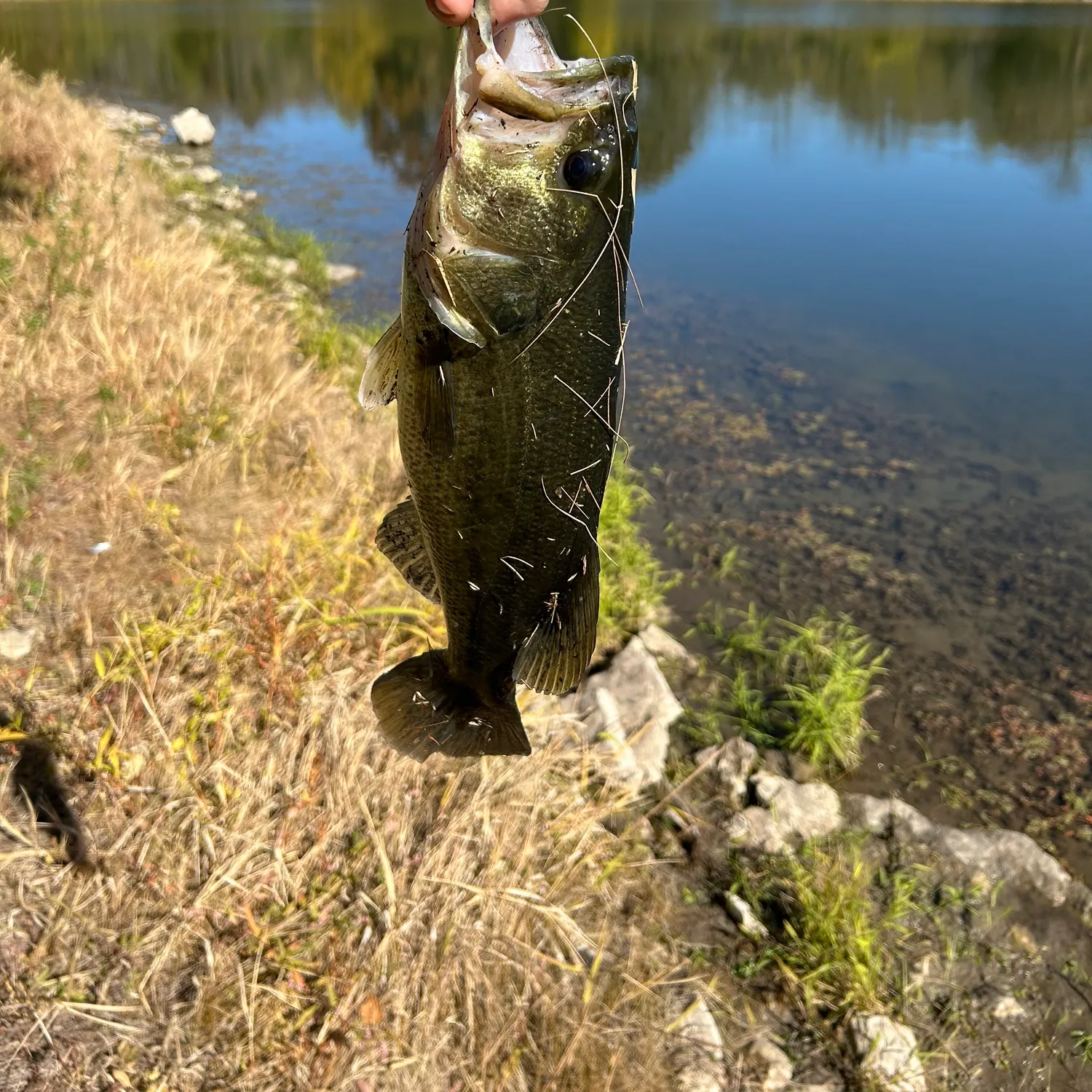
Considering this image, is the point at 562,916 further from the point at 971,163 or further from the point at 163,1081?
the point at 971,163

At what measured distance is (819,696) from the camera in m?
5.12

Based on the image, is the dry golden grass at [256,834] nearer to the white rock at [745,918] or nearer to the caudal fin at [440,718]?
the white rock at [745,918]

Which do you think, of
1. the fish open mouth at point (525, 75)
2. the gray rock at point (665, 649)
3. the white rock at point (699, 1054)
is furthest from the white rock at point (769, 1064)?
the fish open mouth at point (525, 75)

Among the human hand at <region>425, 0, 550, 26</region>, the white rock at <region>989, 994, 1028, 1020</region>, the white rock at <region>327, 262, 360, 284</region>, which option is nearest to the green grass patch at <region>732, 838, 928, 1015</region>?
the white rock at <region>989, 994, 1028, 1020</region>

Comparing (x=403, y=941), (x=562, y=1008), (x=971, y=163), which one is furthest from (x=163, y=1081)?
(x=971, y=163)

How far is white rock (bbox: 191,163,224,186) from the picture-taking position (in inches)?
540

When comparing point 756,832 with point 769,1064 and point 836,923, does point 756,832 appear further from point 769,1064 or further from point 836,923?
point 769,1064

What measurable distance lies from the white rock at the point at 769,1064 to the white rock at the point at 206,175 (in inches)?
546

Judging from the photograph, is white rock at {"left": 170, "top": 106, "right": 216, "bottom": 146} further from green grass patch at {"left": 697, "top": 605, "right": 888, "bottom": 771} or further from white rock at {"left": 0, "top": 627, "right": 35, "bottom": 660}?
white rock at {"left": 0, "top": 627, "right": 35, "bottom": 660}

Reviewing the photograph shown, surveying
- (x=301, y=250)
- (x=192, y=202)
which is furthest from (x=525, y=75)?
(x=192, y=202)

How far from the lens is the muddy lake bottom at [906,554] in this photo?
5109 mm

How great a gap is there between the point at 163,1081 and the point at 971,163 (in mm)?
19546

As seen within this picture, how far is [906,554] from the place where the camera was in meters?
6.69

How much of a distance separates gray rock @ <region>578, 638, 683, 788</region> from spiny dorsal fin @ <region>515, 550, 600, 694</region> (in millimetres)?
2291
